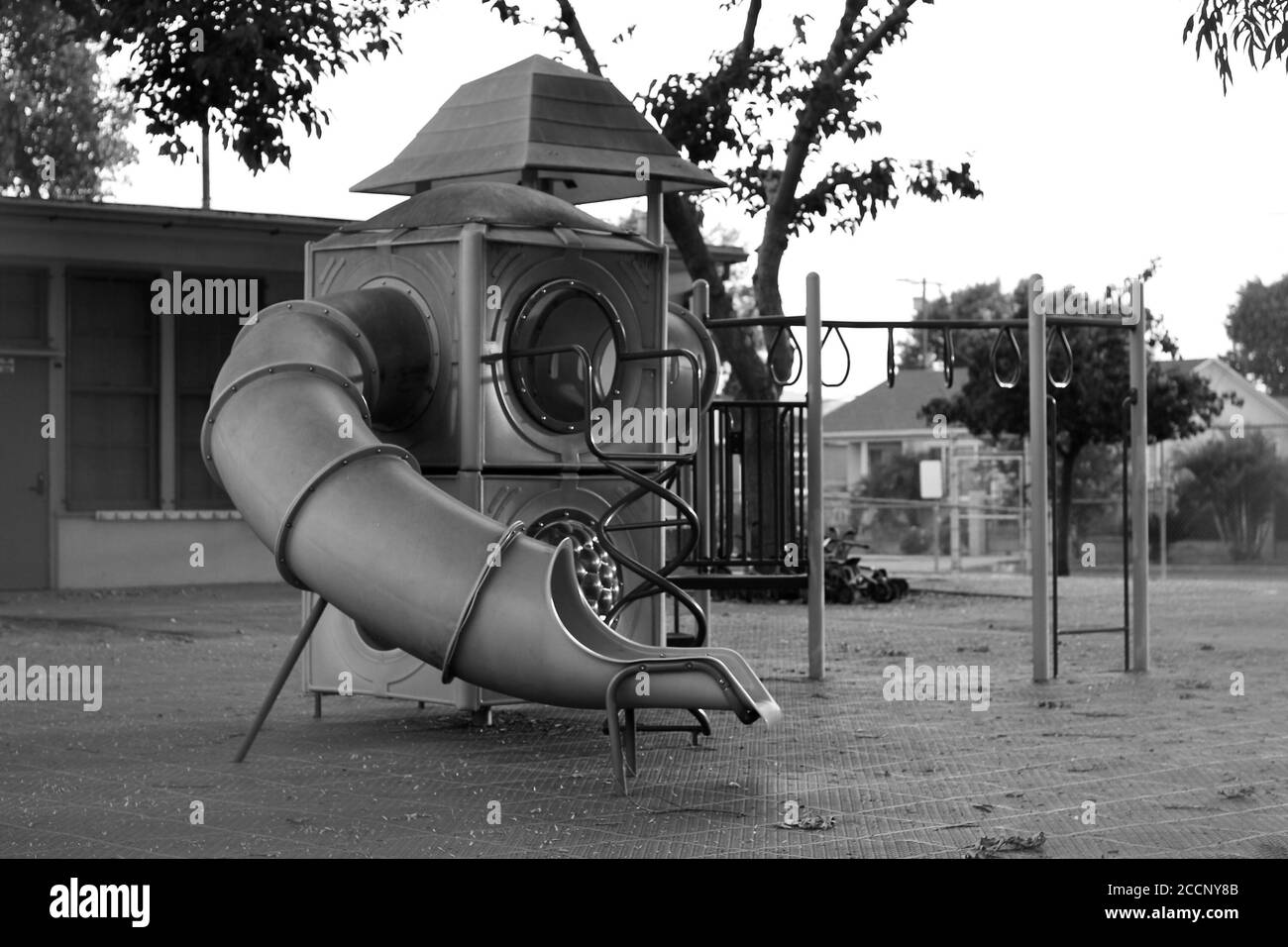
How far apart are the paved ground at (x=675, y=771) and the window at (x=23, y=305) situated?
20.3 ft

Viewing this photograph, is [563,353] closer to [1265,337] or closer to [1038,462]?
[1038,462]

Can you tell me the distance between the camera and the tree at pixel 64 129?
1679 inches

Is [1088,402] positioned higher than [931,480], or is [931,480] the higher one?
[1088,402]

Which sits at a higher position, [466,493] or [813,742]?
[466,493]

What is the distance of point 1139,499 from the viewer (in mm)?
12250

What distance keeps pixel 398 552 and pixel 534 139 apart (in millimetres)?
3633

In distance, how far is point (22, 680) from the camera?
434 inches

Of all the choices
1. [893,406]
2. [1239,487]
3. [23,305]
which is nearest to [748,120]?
[23,305]

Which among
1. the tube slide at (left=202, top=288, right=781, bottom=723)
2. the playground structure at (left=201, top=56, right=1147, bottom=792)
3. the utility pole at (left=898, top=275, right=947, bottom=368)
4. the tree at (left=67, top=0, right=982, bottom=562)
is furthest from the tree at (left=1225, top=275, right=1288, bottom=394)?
the tube slide at (left=202, top=288, right=781, bottom=723)

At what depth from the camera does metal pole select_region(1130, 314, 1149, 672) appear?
12.0m

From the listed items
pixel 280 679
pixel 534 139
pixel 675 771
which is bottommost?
pixel 675 771
